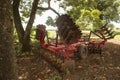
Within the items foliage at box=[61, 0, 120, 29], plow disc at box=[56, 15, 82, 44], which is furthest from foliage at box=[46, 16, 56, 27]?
plow disc at box=[56, 15, 82, 44]

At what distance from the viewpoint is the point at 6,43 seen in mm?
4473

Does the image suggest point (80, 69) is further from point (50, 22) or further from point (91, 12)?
point (91, 12)

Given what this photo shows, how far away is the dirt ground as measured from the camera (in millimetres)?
8422

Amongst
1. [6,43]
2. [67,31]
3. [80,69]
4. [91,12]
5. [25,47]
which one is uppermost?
[91,12]

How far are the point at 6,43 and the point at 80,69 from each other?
17.0ft

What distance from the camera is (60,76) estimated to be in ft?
27.5

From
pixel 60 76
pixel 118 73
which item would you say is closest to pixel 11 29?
pixel 60 76

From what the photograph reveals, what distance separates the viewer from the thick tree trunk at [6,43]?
440cm

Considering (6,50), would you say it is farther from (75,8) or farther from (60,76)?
(75,8)

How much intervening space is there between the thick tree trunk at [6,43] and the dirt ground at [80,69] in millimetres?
3729

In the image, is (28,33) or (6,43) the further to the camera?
(28,33)

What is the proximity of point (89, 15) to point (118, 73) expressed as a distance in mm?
13751

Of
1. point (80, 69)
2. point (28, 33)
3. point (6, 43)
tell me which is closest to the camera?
point (6, 43)

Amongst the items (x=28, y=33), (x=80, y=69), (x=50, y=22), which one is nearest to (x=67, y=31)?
(x=80, y=69)
